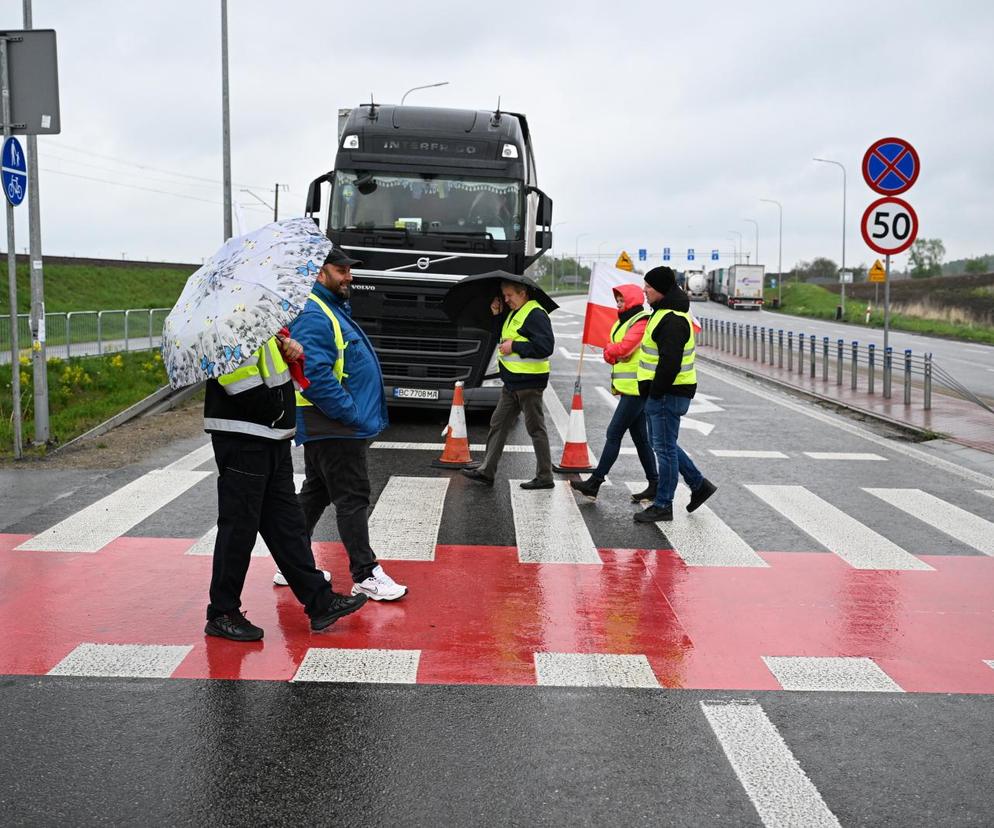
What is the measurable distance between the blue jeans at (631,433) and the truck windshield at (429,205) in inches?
197

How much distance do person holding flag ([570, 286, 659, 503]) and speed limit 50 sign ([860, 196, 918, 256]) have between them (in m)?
7.28

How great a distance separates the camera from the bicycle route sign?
1571cm

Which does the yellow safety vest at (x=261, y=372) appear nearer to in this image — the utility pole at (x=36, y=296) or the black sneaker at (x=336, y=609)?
the black sneaker at (x=336, y=609)

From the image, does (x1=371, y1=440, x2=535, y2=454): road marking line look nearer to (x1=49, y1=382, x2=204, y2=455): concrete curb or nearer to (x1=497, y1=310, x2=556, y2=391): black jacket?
(x1=49, y1=382, x2=204, y2=455): concrete curb

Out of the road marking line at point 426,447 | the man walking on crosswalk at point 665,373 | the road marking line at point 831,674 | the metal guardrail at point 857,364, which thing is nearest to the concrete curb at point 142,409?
the road marking line at point 426,447

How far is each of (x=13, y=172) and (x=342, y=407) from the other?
7260 mm

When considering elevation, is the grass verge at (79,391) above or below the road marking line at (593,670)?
above

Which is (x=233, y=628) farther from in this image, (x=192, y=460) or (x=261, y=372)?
(x=192, y=460)

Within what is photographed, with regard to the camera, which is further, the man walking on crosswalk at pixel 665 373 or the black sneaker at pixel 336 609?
the man walking on crosswalk at pixel 665 373

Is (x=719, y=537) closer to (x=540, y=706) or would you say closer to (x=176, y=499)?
(x=540, y=706)

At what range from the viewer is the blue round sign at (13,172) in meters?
11.5

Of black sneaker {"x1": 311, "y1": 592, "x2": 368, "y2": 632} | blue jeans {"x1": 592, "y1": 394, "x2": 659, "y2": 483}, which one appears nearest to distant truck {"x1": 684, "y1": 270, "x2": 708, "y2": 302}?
blue jeans {"x1": 592, "y1": 394, "x2": 659, "y2": 483}

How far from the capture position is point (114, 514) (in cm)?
890

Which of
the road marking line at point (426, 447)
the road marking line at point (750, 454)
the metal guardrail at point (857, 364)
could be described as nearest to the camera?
the road marking line at point (750, 454)
